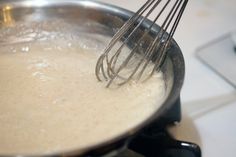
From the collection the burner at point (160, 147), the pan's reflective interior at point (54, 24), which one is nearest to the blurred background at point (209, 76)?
the burner at point (160, 147)

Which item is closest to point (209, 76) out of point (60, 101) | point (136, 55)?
point (136, 55)

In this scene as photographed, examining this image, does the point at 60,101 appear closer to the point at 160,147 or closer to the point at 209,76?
the point at 160,147

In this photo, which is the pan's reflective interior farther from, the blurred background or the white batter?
the blurred background

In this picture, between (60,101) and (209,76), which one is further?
(209,76)

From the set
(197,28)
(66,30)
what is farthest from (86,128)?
(197,28)

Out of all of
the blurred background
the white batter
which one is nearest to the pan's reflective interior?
the white batter

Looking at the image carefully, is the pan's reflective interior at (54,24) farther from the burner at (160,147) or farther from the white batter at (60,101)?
the burner at (160,147)

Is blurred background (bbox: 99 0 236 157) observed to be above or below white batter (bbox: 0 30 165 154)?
above
